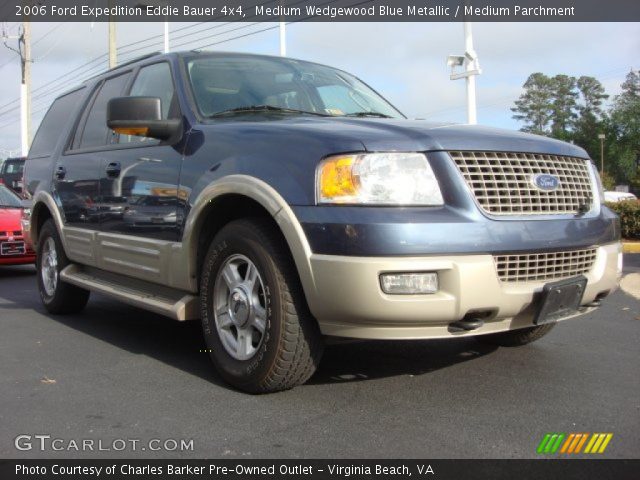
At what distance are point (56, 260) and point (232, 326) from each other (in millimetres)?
2820

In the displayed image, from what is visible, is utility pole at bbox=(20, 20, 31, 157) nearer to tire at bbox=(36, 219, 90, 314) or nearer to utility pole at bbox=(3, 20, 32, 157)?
utility pole at bbox=(3, 20, 32, 157)

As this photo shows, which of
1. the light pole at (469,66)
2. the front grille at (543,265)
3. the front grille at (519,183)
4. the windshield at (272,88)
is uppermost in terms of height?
the light pole at (469,66)

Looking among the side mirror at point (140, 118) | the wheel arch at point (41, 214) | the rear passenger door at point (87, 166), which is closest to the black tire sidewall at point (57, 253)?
the wheel arch at point (41, 214)

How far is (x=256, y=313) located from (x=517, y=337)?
194 cm

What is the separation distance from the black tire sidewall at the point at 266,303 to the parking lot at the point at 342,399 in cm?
14

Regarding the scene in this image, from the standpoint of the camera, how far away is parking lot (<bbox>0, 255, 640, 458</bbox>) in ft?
9.64

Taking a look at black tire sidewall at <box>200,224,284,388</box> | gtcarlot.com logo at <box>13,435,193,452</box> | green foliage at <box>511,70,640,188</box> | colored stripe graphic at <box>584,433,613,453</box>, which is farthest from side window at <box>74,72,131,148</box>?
green foliage at <box>511,70,640,188</box>

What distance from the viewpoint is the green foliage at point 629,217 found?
41.1 feet

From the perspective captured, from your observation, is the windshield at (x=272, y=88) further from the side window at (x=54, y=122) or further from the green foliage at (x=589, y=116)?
the green foliage at (x=589, y=116)

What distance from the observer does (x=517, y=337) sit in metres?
4.54

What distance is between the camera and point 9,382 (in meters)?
3.94
